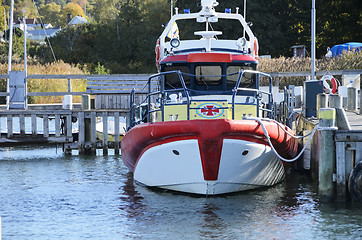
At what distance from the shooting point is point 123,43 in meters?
52.2

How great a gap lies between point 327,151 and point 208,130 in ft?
6.77

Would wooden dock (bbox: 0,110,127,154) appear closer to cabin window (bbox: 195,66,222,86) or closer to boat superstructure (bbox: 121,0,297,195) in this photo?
boat superstructure (bbox: 121,0,297,195)

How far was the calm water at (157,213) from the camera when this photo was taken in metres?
10.3

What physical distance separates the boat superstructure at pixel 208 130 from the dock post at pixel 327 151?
3.38 ft

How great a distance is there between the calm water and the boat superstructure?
419mm

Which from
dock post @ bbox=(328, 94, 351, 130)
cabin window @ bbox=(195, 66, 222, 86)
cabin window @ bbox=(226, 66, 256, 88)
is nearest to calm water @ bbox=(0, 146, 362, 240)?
dock post @ bbox=(328, 94, 351, 130)

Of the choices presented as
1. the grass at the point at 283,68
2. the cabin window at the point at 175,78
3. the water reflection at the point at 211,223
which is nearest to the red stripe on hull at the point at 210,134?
the water reflection at the point at 211,223

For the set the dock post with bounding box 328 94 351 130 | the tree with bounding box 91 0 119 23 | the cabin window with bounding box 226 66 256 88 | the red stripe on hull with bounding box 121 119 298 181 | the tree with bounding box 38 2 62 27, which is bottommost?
the red stripe on hull with bounding box 121 119 298 181

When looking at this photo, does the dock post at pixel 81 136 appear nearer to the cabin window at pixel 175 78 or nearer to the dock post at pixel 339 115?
the cabin window at pixel 175 78

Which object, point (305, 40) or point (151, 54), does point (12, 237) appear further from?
point (151, 54)

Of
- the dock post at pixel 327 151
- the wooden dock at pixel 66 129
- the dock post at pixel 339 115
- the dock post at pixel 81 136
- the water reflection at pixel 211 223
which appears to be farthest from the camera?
the dock post at pixel 81 136

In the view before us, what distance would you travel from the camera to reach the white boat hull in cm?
1186

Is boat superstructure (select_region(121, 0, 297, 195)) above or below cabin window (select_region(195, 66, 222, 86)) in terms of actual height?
below

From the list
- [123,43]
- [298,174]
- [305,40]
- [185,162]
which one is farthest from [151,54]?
[185,162]
